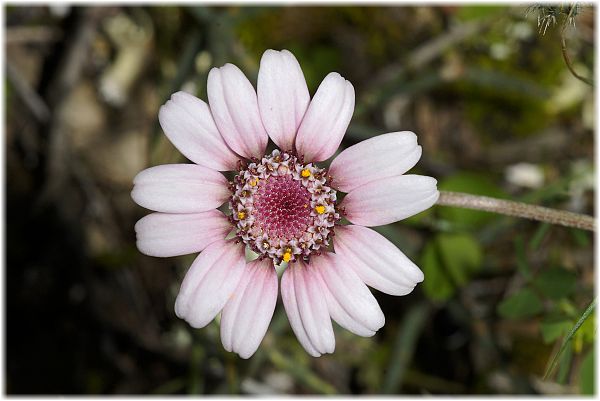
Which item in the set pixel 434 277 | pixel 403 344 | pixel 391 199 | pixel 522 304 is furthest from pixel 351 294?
pixel 403 344

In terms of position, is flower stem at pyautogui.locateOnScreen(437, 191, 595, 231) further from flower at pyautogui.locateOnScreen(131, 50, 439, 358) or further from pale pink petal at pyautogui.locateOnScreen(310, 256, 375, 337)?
pale pink petal at pyautogui.locateOnScreen(310, 256, 375, 337)

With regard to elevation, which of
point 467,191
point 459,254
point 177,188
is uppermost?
point 467,191

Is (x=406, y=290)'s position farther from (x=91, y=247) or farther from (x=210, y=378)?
(x=91, y=247)

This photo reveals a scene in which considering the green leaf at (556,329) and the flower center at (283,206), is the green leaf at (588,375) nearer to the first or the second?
the green leaf at (556,329)

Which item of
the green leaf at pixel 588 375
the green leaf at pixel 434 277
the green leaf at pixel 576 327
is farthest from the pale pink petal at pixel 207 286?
the green leaf at pixel 588 375

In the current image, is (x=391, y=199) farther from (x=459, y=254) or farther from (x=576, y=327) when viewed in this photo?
(x=459, y=254)

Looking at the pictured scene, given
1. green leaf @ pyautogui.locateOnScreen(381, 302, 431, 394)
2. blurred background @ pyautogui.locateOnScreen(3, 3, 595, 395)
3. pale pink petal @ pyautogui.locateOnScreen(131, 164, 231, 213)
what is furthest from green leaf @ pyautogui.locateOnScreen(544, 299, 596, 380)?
blurred background @ pyautogui.locateOnScreen(3, 3, 595, 395)
